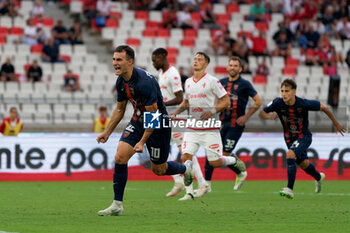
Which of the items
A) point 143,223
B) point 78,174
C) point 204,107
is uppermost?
point 204,107

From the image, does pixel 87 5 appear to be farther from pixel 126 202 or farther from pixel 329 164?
pixel 126 202

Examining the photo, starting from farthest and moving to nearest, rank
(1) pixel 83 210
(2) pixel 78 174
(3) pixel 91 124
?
(3) pixel 91 124 < (2) pixel 78 174 < (1) pixel 83 210

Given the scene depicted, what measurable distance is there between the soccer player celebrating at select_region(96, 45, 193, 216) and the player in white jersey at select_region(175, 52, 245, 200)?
2636mm

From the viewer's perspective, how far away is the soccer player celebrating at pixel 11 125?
18.4 m

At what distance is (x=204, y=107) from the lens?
12.1m

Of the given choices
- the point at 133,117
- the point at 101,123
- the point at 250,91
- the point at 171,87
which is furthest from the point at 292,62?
the point at 133,117

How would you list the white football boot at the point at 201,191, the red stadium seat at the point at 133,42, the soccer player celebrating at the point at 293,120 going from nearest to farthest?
the soccer player celebrating at the point at 293,120, the white football boot at the point at 201,191, the red stadium seat at the point at 133,42

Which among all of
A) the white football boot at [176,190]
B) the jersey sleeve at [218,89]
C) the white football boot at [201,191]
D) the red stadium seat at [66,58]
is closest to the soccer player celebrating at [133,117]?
the jersey sleeve at [218,89]

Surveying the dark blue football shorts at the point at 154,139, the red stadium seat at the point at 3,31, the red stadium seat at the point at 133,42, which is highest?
the red stadium seat at the point at 3,31

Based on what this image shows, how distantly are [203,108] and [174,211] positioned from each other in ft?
9.35

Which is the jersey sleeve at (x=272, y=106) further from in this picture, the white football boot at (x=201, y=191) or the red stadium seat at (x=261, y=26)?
the red stadium seat at (x=261, y=26)

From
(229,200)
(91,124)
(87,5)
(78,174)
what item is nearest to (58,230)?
(229,200)

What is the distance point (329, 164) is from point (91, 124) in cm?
727

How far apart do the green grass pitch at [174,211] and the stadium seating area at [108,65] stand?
679 centimetres
